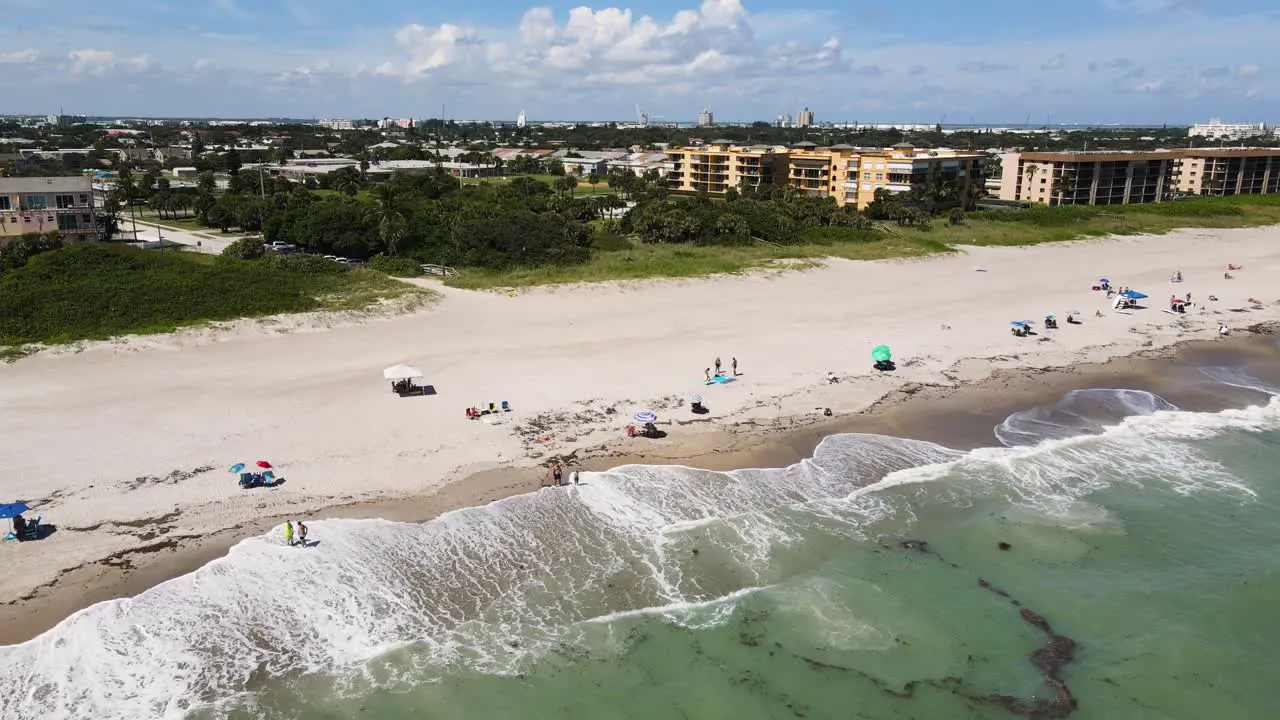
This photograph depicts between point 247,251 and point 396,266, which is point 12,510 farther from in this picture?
point 247,251

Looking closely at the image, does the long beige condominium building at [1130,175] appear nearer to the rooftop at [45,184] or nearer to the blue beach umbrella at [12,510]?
the rooftop at [45,184]

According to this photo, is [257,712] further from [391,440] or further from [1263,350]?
[1263,350]

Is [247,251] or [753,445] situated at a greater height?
[247,251]

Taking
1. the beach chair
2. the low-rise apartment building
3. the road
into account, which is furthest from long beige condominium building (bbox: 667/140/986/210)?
the beach chair

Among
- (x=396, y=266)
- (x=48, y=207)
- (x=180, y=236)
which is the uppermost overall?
(x=48, y=207)

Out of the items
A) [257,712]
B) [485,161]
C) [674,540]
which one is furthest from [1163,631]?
[485,161]

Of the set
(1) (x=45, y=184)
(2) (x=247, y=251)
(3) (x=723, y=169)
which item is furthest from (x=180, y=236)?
(3) (x=723, y=169)
